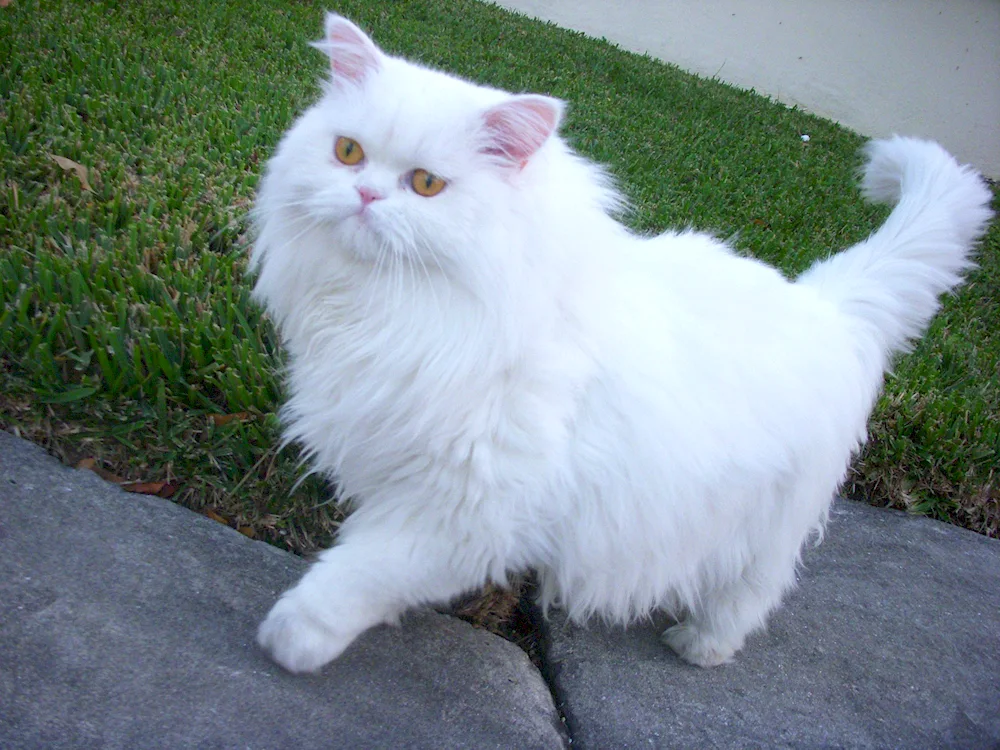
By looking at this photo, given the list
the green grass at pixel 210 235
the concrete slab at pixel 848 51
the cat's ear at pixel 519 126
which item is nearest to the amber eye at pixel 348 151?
the cat's ear at pixel 519 126

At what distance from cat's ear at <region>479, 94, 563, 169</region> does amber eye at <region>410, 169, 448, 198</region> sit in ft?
0.38

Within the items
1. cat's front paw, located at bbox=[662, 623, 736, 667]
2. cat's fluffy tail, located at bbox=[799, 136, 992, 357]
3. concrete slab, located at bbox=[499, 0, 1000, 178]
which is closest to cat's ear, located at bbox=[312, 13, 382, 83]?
cat's fluffy tail, located at bbox=[799, 136, 992, 357]

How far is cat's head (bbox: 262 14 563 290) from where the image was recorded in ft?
5.05

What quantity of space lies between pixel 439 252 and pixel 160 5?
4.65 m

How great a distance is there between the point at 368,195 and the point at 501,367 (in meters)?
0.42

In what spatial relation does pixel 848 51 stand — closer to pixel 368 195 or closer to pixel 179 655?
pixel 368 195

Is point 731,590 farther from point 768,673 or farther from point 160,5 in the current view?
point 160,5

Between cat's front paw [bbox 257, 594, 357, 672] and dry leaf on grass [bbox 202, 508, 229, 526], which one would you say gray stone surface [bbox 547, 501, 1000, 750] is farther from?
dry leaf on grass [bbox 202, 508, 229, 526]

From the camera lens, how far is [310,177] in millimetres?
1607

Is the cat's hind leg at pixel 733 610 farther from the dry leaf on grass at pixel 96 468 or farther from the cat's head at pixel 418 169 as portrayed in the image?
the dry leaf on grass at pixel 96 468

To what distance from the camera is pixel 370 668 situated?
A: 179 centimetres

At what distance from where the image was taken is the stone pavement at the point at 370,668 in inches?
61.4

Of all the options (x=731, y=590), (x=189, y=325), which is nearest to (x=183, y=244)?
(x=189, y=325)

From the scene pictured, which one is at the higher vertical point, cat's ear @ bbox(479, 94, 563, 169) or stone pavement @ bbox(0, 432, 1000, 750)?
cat's ear @ bbox(479, 94, 563, 169)
